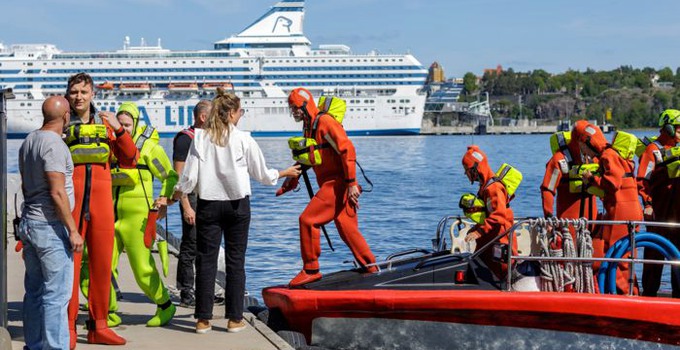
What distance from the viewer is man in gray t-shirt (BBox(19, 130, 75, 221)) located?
19.6 ft

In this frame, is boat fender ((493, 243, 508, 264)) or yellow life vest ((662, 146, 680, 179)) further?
yellow life vest ((662, 146, 680, 179))

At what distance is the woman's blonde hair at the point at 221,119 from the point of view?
283 inches

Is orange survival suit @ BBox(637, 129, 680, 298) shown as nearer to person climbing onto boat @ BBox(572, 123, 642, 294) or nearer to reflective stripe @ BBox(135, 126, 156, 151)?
person climbing onto boat @ BBox(572, 123, 642, 294)

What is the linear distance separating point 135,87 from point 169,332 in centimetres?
10028

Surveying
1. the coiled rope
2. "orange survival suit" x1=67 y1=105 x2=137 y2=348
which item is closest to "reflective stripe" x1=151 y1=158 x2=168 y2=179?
"orange survival suit" x1=67 y1=105 x2=137 y2=348

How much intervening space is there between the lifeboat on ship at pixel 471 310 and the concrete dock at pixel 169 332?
421 mm

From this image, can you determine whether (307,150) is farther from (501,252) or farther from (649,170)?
(649,170)

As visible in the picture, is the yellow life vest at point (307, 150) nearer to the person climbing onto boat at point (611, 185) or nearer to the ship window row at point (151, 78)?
the person climbing onto boat at point (611, 185)

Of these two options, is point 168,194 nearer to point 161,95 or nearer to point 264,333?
point 264,333

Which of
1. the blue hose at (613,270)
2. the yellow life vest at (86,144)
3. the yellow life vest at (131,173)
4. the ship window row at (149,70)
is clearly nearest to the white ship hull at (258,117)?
the ship window row at (149,70)

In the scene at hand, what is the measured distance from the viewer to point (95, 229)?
6836 mm

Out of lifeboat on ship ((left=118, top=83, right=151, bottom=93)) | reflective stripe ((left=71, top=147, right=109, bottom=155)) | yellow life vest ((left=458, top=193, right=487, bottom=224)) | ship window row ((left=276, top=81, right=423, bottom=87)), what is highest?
ship window row ((left=276, top=81, right=423, bottom=87))

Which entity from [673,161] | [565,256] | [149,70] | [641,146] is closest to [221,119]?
Result: [565,256]

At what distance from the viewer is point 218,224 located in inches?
287
